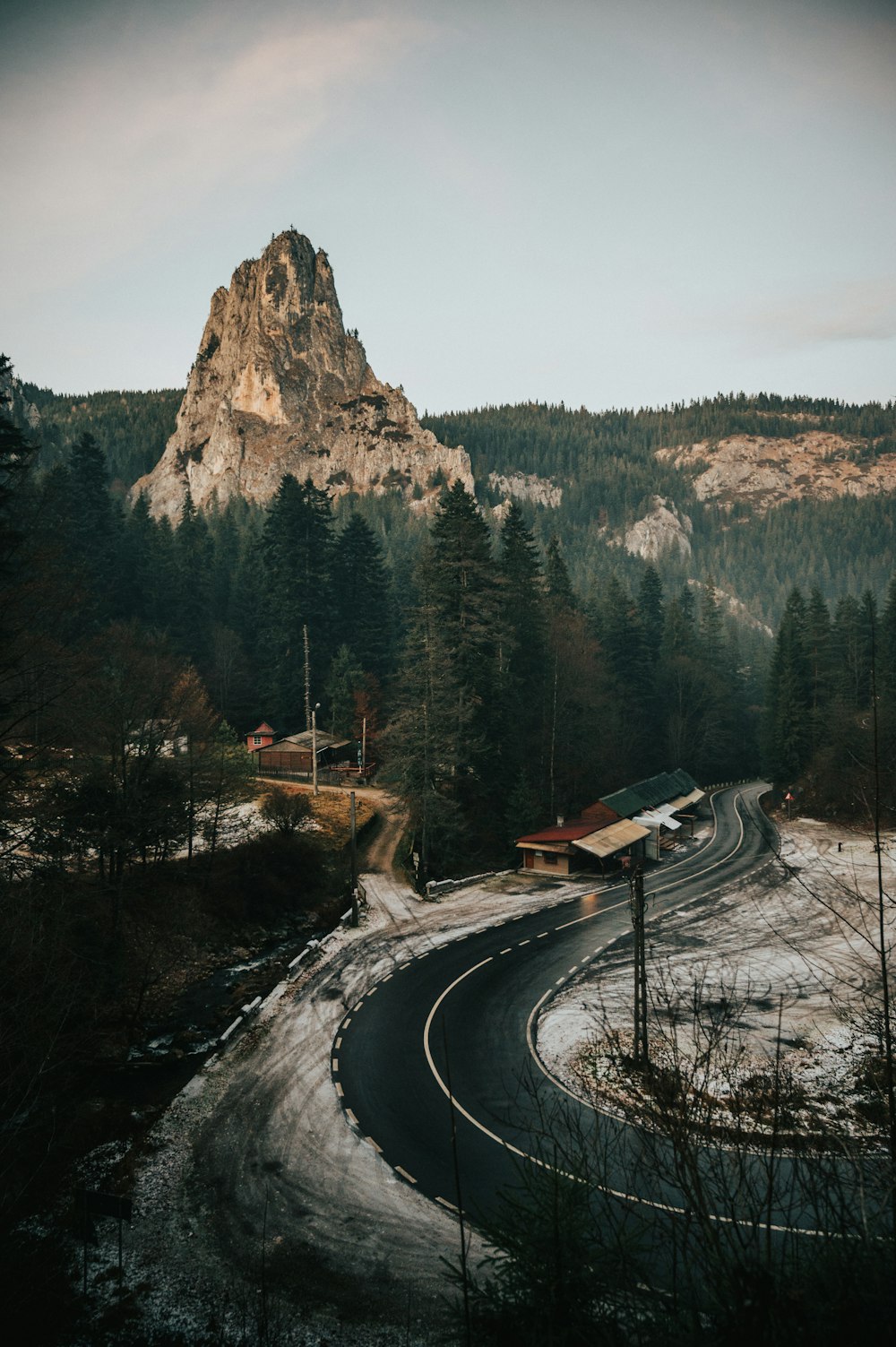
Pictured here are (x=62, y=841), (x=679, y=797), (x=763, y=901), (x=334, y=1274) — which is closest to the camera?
(x=334, y=1274)

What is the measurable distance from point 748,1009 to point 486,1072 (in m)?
9.75

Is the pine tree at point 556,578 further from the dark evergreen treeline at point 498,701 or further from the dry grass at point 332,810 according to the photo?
the dry grass at point 332,810

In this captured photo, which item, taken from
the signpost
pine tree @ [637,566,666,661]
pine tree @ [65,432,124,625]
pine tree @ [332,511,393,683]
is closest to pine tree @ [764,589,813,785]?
pine tree @ [637,566,666,661]

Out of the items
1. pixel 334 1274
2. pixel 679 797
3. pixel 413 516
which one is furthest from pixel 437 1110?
pixel 413 516

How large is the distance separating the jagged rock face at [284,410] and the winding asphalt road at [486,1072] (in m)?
158

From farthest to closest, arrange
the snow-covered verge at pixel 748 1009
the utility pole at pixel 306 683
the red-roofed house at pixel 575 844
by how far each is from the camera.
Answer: the utility pole at pixel 306 683, the red-roofed house at pixel 575 844, the snow-covered verge at pixel 748 1009

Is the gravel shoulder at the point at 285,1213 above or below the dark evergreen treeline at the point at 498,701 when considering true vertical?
below

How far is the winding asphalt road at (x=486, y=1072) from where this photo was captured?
15031mm

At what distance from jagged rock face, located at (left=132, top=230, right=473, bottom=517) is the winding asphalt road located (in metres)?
158

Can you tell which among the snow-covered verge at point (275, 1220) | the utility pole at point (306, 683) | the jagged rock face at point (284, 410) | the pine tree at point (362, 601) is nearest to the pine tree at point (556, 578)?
the pine tree at point (362, 601)

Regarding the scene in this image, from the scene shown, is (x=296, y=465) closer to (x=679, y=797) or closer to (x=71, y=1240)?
(x=679, y=797)

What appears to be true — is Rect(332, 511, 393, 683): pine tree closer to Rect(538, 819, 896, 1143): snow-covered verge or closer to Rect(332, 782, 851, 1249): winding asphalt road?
Rect(332, 782, 851, 1249): winding asphalt road

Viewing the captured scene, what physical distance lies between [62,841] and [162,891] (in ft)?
Answer: 23.8

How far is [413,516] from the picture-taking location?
174 metres
